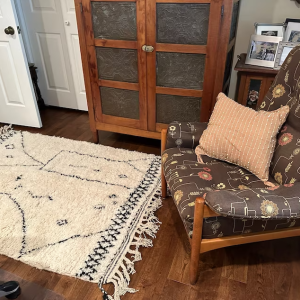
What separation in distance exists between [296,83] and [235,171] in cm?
53

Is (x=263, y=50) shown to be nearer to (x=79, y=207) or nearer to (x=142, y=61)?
(x=142, y=61)

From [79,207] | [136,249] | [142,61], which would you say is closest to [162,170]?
[136,249]

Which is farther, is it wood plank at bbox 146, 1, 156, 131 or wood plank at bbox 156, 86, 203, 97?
wood plank at bbox 156, 86, 203, 97

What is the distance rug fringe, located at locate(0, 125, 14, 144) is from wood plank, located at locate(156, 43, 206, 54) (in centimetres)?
162

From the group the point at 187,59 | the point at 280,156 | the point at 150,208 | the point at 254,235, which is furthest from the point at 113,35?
the point at 254,235

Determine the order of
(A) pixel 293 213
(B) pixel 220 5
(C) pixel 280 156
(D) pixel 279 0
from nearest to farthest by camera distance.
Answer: (A) pixel 293 213 → (C) pixel 280 156 → (B) pixel 220 5 → (D) pixel 279 0

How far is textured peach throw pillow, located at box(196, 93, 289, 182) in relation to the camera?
137 cm

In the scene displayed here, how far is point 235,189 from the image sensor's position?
131 centimetres

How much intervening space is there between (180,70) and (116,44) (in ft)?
1.62

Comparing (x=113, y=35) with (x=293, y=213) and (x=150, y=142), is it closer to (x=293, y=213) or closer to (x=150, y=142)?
(x=150, y=142)

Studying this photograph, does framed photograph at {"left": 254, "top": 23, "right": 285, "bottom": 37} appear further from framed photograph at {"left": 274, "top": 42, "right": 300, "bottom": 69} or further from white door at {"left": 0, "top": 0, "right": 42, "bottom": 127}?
white door at {"left": 0, "top": 0, "right": 42, "bottom": 127}

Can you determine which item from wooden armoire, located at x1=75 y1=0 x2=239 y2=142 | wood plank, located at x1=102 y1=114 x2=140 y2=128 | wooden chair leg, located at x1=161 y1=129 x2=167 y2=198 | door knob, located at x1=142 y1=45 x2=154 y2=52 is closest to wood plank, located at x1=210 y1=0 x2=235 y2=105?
wooden armoire, located at x1=75 y1=0 x2=239 y2=142

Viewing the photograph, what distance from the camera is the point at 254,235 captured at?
3.98 feet

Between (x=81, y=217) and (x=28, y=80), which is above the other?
(x=28, y=80)
